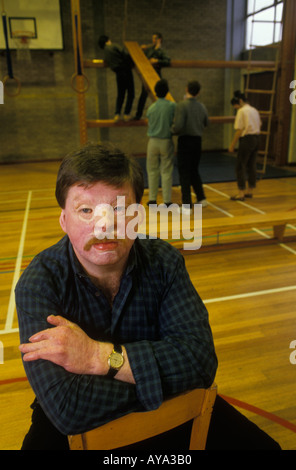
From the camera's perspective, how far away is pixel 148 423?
75cm

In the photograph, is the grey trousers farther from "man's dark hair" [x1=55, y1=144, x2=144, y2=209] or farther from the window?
the window

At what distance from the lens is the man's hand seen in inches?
34.7

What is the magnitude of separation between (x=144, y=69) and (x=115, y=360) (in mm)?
5770

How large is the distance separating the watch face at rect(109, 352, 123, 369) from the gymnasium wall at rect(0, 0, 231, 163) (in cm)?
985

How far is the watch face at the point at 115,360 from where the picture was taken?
938 mm

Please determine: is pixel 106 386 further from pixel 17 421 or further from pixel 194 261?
pixel 194 261

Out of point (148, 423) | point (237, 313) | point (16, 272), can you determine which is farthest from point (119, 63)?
point (148, 423)

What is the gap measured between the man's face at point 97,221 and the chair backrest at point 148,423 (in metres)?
0.42

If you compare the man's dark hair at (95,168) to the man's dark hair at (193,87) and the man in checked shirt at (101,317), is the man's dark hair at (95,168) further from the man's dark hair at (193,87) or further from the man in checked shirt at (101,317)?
the man's dark hair at (193,87)

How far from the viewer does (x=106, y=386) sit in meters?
0.91

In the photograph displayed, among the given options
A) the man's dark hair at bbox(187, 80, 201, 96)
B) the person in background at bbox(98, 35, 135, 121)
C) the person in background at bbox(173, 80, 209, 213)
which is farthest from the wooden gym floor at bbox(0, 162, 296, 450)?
the person in background at bbox(98, 35, 135, 121)

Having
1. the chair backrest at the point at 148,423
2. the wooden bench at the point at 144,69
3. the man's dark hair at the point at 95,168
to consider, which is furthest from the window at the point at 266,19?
the chair backrest at the point at 148,423

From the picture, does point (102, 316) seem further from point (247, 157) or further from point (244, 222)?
point (247, 157)
